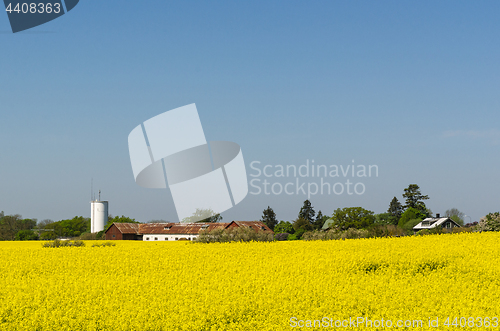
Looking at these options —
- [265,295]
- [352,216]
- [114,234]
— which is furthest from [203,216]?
[265,295]

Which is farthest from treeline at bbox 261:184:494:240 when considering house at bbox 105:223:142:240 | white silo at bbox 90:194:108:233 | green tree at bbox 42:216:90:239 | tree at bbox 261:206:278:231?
green tree at bbox 42:216:90:239

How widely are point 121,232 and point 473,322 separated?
60066mm

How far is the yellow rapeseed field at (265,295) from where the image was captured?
898 centimetres

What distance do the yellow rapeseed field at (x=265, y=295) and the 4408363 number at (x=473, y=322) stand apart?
2 centimetres

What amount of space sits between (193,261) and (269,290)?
7044 millimetres

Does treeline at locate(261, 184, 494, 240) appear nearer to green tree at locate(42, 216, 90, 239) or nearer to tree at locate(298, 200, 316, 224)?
tree at locate(298, 200, 316, 224)

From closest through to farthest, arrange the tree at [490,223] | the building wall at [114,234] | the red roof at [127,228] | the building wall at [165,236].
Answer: the tree at [490,223] < the building wall at [165,236] < the building wall at [114,234] < the red roof at [127,228]

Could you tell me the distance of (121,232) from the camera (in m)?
63.9

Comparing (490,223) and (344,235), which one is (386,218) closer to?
(490,223)

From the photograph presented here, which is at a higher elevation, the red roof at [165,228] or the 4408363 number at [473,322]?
the red roof at [165,228]

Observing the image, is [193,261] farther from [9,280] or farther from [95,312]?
[95,312]

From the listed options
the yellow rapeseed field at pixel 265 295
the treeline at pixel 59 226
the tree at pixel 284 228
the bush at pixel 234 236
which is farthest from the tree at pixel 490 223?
the treeline at pixel 59 226

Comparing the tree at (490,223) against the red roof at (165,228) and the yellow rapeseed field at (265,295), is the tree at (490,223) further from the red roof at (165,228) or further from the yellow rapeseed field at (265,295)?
the red roof at (165,228)

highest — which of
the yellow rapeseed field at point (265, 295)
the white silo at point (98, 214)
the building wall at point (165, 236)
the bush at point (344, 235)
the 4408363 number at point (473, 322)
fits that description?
the white silo at point (98, 214)
